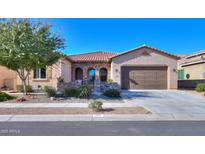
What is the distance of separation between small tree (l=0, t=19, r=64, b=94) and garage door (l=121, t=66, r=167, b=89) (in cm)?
995

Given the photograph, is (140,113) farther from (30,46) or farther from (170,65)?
(170,65)

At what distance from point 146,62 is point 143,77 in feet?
5.91

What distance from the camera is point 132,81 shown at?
63.7 feet

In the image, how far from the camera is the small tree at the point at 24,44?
10.9 meters

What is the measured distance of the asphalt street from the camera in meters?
5.31

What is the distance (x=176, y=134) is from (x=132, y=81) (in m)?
14.3

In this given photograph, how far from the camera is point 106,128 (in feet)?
19.2

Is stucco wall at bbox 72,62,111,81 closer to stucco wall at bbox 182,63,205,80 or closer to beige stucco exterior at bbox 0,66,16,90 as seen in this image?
beige stucco exterior at bbox 0,66,16,90

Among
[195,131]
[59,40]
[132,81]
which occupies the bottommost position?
[195,131]

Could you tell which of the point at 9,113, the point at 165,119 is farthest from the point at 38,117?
the point at 165,119

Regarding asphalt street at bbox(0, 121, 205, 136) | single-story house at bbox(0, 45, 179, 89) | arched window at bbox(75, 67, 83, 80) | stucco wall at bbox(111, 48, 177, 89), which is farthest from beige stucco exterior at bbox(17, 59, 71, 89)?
asphalt street at bbox(0, 121, 205, 136)

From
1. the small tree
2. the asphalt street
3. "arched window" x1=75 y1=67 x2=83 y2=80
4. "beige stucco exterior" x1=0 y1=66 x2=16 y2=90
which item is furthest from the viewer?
"arched window" x1=75 y1=67 x2=83 y2=80

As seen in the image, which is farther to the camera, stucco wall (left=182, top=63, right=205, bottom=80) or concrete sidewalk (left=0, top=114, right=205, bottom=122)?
stucco wall (left=182, top=63, right=205, bottom=80)

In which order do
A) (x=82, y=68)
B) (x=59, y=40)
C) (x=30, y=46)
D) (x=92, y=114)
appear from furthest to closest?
(x=82, y=68)
(x=59, y=40)
(x=30, y=46)
(x=92, y=114)
